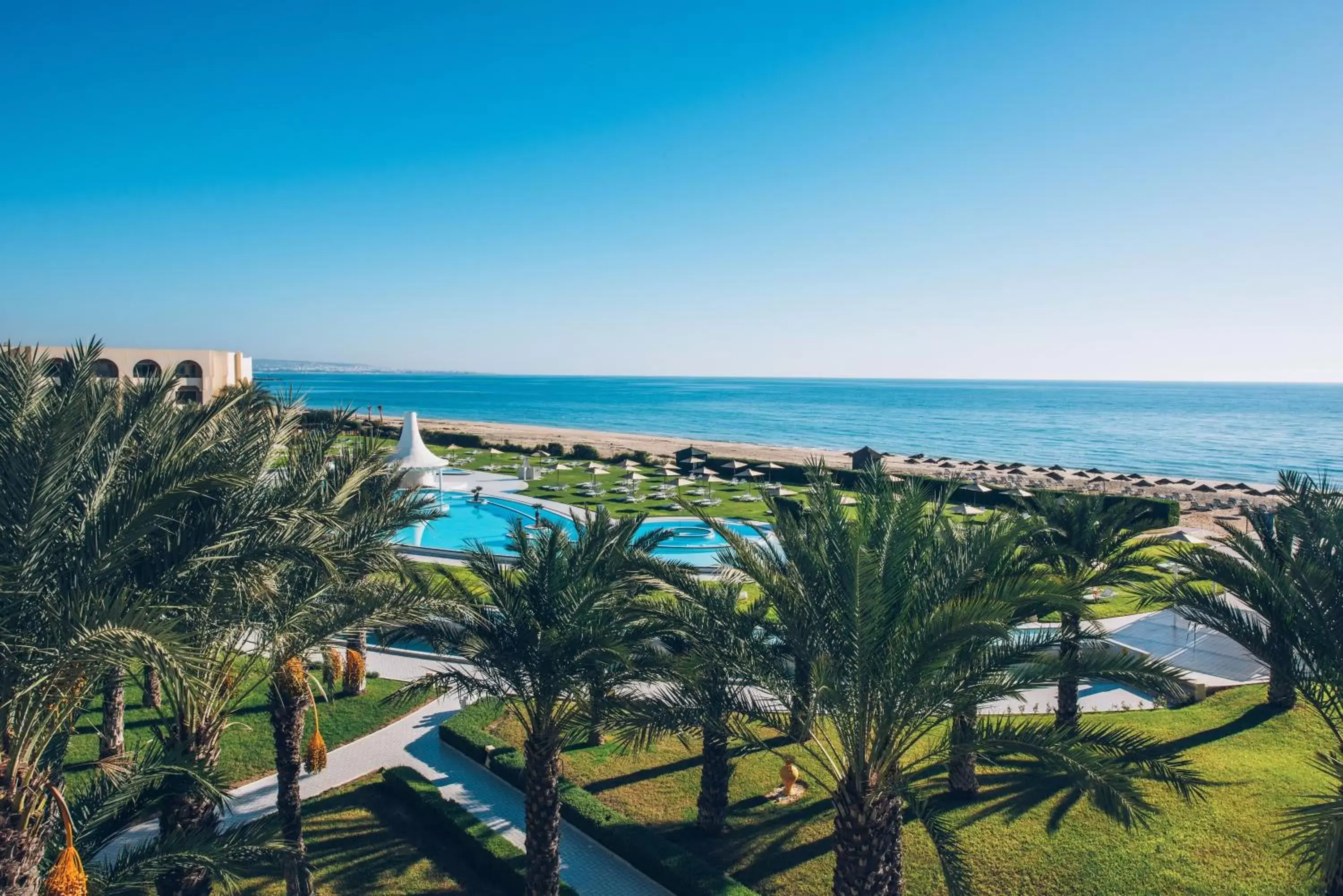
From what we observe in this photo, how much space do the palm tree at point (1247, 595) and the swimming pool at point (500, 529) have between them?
1551cm

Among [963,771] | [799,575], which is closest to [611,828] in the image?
[799,575]

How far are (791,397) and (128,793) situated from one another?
177m

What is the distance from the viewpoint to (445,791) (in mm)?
11320

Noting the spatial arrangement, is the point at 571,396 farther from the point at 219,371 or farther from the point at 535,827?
the point at 535,827

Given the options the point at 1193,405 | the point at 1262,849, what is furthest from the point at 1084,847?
the point at 1193,405

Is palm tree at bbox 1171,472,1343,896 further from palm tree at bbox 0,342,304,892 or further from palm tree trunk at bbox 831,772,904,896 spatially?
palm tree at bbox 0,342,304,892

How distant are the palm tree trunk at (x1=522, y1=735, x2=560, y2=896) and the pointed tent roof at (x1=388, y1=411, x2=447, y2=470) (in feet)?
74.4

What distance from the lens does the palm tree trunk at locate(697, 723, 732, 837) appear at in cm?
999

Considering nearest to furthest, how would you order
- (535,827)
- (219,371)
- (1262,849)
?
1. (535,827)
2. (1262,849)
3. (219,371)

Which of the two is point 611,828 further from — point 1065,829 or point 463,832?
point 1065,829

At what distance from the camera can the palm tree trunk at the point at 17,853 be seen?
5148 millimetres

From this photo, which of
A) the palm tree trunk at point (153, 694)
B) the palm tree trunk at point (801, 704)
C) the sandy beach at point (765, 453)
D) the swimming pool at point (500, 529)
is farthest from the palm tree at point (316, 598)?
the sandy beach at point (765, 453)

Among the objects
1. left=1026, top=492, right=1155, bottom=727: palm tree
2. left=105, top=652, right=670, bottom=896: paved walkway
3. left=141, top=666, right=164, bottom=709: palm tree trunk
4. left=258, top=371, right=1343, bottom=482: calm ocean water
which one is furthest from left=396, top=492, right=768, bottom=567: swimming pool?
left=1026, top=492, right=1155, bottom=727: palm tree

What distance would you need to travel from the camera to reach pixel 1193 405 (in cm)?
14512
